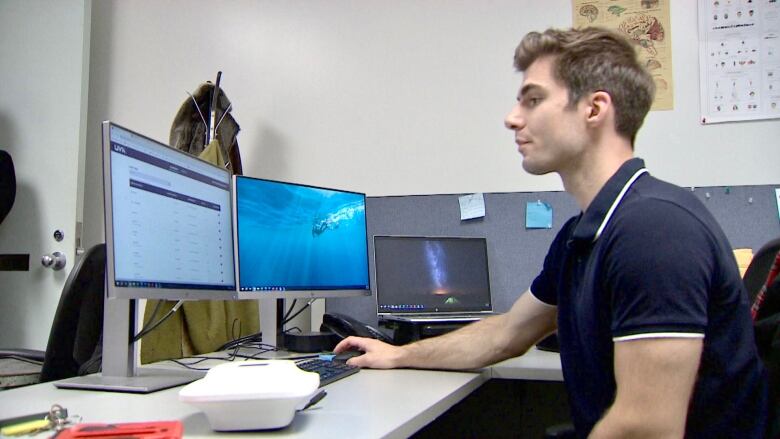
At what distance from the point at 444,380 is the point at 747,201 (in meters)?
1.19

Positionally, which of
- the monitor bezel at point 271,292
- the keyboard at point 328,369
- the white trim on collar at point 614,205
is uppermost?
the white trim on collar at point 614,205

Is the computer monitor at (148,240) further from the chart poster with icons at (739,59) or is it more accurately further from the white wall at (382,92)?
the chart poster with icons at (739,59)

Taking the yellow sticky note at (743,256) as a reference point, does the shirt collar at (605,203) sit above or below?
above

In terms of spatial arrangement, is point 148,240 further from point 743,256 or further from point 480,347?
point 743,256

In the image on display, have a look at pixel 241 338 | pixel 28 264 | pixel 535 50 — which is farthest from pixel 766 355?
pixel 28 264

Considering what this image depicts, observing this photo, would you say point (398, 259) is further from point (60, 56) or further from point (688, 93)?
point (60, 56)

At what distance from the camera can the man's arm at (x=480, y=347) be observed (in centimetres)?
135

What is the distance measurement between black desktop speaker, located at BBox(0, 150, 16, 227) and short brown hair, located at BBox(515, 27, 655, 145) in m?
2.07

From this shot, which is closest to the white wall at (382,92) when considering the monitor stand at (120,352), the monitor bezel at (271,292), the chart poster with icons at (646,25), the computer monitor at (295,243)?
the chart poster with icons at (646,25)

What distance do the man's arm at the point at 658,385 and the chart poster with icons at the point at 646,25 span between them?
132cm

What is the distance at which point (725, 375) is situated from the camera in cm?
92

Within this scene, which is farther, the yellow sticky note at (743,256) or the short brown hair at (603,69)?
the yellow sticky note at (743,256)

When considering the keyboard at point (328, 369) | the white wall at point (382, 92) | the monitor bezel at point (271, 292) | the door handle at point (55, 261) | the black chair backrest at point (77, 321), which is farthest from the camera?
the door handle at point (55, 261)

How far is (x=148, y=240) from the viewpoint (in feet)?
3.67
